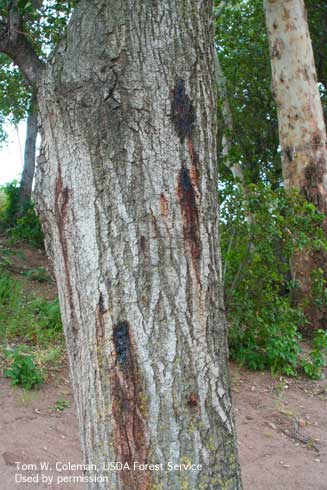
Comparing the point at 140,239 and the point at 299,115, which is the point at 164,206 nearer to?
the point at 140,239

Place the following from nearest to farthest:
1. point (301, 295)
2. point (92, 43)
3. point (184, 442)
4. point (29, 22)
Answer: point (184, 442) < point (92, 43) < point (29, 22) < point (301, 295)

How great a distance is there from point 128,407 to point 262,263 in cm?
450

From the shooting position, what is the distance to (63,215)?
7.48ft

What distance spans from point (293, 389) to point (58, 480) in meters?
3.16

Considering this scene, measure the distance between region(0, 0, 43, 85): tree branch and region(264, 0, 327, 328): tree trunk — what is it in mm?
3939

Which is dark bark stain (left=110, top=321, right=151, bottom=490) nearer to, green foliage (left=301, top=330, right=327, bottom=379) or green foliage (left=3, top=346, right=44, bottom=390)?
green foliage (left=3, top=346, right=44, bottom=390)

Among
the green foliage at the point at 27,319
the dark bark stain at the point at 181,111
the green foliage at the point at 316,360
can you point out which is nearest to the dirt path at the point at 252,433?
the green foliage at the point at 316,360

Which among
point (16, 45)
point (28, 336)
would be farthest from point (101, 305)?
point (28, 336)

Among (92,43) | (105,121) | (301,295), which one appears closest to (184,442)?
(105,121)

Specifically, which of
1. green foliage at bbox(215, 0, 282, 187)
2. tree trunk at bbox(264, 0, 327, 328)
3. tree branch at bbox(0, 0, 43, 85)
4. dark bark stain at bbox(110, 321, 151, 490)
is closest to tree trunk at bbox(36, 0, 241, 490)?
dark bark stain at bbox(110, 321, 151, 490)

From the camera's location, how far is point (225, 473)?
2209 mm

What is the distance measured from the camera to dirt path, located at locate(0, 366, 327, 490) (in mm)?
4539

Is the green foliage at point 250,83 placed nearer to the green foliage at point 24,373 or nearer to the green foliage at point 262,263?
the green foliage at point 262,263

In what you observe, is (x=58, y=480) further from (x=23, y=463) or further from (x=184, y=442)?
(x=184, y=442)
